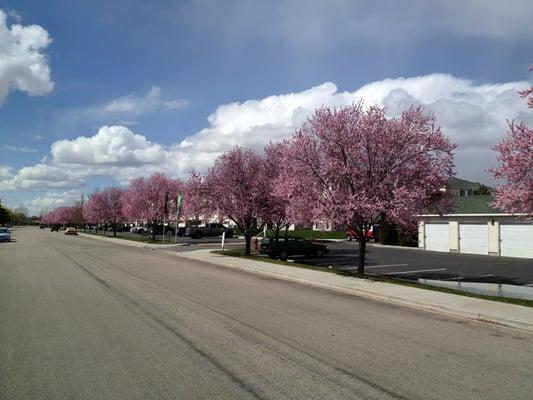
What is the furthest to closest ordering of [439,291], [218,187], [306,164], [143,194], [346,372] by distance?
[143,194]
[218,187]
[306,164]
[439,291]
[346,372]

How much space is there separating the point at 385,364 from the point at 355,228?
12.6 meters

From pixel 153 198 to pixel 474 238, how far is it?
31.8 metres

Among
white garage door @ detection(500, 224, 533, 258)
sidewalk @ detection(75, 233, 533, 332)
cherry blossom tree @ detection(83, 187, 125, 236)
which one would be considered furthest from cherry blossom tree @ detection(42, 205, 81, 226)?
sidewalk @ detection(75, 233, 533, 332)

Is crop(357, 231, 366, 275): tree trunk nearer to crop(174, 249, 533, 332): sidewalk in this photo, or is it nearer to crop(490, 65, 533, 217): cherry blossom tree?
crop(174, 249, 533, 332): sidewalk

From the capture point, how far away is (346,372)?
21.0 feet

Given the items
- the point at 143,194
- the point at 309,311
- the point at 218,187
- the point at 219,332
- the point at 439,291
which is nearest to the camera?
the point at 219,332

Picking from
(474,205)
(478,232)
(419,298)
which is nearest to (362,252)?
(419,298)

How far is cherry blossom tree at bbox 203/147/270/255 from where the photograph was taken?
1140 inches

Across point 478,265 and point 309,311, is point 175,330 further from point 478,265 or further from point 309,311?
point 478,265

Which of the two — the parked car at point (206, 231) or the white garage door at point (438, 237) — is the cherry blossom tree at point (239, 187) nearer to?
the white garage door at point (438, 237)

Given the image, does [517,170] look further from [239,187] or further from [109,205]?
[109,205]

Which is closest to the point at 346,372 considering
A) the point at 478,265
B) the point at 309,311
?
the point at 309,311

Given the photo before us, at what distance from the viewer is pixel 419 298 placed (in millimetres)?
13211

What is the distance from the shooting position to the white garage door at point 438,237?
35.9 m
